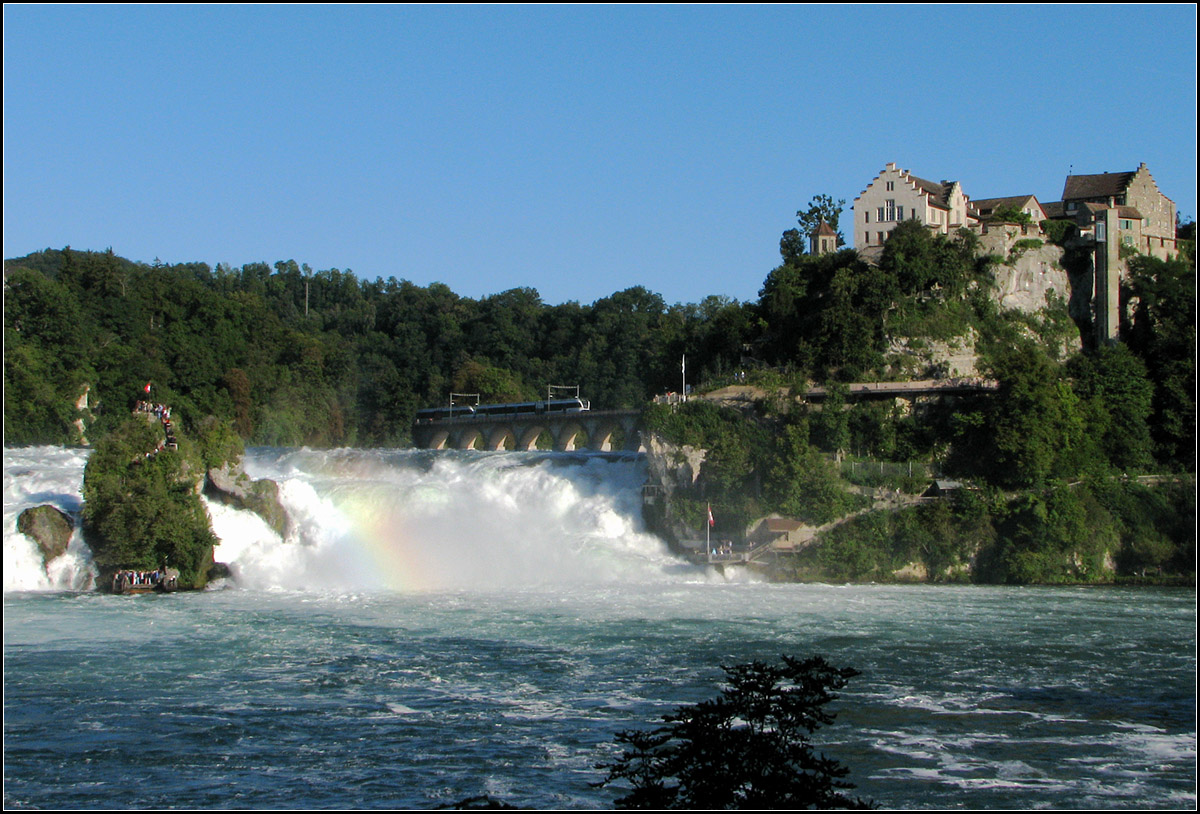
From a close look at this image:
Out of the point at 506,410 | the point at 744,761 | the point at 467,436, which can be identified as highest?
the point at 506,410

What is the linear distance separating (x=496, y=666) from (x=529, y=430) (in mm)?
45493

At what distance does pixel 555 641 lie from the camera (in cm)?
2923

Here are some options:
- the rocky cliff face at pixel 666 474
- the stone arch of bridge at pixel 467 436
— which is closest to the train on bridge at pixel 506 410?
the stone arch of bridge at pixel 467 436

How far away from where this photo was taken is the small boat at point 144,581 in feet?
124

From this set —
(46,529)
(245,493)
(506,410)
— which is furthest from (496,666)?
(506,410)

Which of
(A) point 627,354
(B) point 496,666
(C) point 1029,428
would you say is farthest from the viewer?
(A) point 627,354

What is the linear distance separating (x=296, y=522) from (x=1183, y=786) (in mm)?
32544

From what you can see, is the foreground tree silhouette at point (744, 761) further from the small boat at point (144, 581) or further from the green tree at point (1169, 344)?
the green tree at point (1169, 344)

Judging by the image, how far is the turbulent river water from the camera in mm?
18297

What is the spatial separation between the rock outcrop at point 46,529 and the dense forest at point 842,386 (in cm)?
2065

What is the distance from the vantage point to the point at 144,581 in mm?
37938

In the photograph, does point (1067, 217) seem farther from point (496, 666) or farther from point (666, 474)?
point (496, 666)

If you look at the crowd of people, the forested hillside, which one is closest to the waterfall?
the crowd of people

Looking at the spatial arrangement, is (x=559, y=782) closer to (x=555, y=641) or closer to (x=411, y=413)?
(x=555, y=641)
